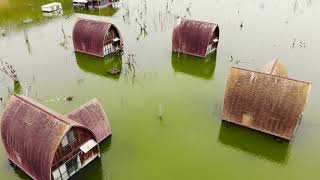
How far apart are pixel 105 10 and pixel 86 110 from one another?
37707 millimetres

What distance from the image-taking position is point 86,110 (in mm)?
24469

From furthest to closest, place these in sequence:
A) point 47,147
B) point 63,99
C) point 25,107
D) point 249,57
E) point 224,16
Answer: point 224,16, point 249,57, point 63,99, point 25,107, point 47,147

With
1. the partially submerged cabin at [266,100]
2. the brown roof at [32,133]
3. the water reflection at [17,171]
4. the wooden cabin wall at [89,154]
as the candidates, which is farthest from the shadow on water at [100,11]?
→ the water reflection at [17,171]

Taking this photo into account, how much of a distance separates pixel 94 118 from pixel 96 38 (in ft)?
55.1

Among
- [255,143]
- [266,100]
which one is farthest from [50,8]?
[255,143]

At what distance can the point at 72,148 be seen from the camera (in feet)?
71.6

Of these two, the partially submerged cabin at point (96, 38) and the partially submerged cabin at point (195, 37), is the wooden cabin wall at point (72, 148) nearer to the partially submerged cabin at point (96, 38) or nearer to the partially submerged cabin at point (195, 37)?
the partially submerged cabin at point (96, 38)

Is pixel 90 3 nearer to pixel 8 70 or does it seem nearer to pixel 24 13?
pixel 24 13

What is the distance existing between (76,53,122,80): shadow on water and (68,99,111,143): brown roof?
36.7 feet

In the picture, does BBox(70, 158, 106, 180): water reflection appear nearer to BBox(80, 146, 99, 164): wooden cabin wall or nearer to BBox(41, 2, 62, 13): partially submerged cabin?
BBox(80, 146, 99, 164): wooden cabin wall

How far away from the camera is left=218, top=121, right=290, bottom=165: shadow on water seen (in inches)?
985

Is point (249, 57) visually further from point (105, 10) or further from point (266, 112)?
point (105, 10)

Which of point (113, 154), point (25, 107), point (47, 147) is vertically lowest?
point (113, 154)

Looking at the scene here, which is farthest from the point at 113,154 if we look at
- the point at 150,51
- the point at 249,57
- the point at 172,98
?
the point at 249,57
